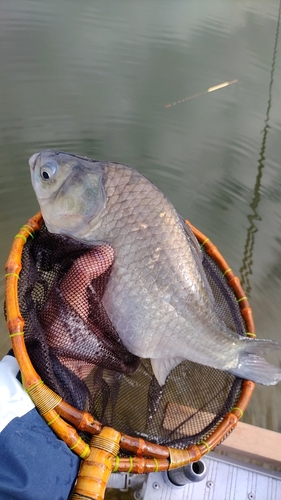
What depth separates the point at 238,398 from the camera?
203cm

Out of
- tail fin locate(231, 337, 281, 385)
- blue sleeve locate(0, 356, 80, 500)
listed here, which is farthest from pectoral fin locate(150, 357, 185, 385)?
blue sleeve locate(0, 356, 80, 500)

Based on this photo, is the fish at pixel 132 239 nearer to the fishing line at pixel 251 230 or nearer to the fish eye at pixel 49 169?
the fish eye at pixel 49 169

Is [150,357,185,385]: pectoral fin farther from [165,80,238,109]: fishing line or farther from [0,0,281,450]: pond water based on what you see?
[165,80,238,109]: fishing line

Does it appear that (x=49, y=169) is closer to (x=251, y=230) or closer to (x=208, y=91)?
(x=251, y=230)

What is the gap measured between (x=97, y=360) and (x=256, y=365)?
2.83 ft

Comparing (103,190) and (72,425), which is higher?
(103,190)

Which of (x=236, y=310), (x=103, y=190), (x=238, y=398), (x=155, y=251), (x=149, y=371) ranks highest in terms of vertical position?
(x=103, y=190)

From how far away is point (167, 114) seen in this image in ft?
20.2

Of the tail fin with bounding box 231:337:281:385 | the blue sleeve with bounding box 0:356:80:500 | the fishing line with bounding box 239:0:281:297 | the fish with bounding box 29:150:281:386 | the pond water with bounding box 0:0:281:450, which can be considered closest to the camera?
the blue sleeve with bounding box 0:356:80:500

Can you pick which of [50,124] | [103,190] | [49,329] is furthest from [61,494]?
[50,124]

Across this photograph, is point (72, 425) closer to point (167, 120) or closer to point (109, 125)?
point (109, 125)

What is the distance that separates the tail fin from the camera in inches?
80.6

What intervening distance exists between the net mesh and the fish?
0.08 metres

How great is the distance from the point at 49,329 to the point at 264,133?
5.38 metres
